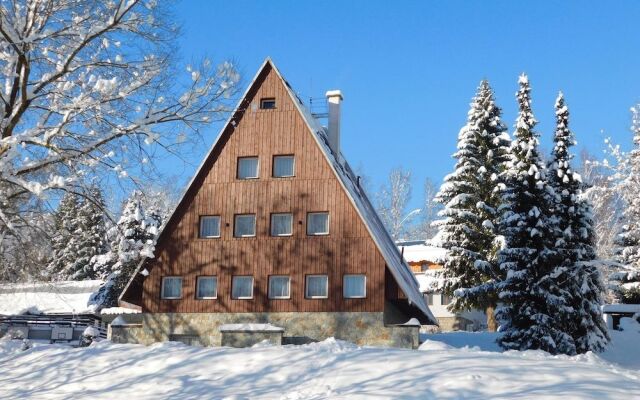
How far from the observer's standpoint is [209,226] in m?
26.6

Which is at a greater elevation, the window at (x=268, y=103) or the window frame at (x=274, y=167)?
the window at (x=268, y=103)

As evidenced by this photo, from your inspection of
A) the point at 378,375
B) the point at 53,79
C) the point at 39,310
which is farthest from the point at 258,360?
the point at 39,310

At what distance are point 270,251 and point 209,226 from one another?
108 inches

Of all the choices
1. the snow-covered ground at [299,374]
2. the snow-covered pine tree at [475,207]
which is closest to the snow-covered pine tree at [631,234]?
the snow-covered pine tree at [475,207]

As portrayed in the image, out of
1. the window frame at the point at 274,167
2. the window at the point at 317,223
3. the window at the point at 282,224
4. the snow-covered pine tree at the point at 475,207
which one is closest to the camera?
the window at the point at 317,223

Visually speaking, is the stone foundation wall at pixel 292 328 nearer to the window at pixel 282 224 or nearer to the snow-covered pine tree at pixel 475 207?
the window at pixel 282 224

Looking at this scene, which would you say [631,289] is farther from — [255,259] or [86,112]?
[86,112]

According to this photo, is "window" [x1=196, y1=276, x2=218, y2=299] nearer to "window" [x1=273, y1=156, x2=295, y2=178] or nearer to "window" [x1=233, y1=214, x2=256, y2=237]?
"window" [x1=233, y1=214, x2=256, y2=237]

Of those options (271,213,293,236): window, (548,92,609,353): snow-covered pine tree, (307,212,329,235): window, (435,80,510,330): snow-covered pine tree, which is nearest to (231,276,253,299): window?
(271,213,293,236): window

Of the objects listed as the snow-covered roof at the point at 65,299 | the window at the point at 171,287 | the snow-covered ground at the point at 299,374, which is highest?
the window at the point at 171,287

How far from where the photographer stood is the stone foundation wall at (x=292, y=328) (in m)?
23.5

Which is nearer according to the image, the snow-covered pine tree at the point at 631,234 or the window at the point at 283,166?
the window at the point at 283,166

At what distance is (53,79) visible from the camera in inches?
547

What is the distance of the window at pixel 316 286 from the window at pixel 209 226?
409cm
